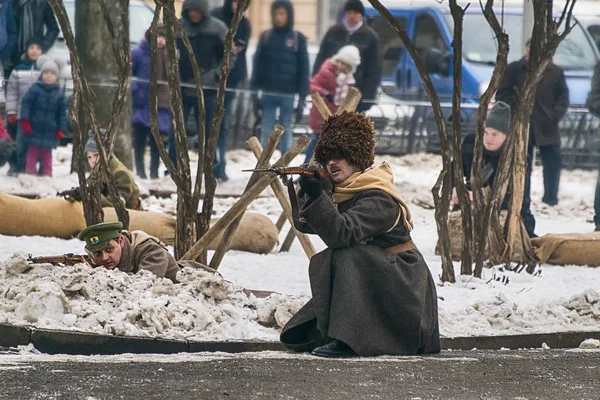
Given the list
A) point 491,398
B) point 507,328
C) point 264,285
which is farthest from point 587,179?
point 491,398

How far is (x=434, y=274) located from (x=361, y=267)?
161 inches

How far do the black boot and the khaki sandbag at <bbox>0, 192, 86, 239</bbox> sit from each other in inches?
199

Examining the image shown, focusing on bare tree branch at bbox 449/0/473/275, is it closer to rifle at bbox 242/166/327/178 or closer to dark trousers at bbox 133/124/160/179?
rifle at bbox 242/166/327/178

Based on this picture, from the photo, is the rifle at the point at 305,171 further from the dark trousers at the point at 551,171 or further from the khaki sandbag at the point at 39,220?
the dark trousers at the point at 551,171

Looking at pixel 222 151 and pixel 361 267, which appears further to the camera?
pixel 222 151

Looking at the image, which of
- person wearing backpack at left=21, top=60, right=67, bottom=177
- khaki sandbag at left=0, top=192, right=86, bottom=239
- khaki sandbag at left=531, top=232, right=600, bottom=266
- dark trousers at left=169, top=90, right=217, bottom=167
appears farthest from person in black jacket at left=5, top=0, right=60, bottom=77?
khaki sandbag at left=531, top=232, right=600, bottom=266

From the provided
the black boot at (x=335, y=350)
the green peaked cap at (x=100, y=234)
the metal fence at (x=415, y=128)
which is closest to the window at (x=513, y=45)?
the metal fence at (x=415, y=128)

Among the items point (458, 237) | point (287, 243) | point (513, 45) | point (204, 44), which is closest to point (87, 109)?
point (287, 243)

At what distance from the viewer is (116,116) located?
10117mm

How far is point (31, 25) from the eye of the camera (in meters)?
15.7

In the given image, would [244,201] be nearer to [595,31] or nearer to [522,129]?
[522,129]

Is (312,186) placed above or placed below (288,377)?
above

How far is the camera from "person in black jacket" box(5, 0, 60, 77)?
51.2ft

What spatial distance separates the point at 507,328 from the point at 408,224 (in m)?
1.62
